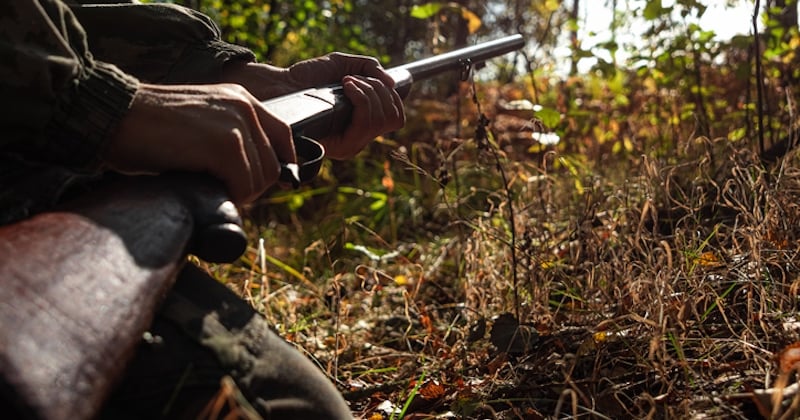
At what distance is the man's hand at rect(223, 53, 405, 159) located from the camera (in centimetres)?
265

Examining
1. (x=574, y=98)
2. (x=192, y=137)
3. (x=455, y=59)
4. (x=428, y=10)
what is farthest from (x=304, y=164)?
(x=574, y=98)

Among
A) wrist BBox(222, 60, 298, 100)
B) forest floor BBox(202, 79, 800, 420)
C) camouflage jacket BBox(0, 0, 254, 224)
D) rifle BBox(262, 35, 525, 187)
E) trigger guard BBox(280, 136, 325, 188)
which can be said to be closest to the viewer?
camouflage jacket BBox(0, 0, 254, 224)

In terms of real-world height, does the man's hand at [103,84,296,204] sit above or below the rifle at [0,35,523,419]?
above

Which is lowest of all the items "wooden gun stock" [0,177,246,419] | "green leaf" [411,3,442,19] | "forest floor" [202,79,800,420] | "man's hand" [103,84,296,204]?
"forest floor" [202,79,800,420]

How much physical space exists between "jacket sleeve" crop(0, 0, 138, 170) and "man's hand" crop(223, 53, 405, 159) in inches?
39.3

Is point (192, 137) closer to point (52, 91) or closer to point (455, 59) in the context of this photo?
point (52, 91)

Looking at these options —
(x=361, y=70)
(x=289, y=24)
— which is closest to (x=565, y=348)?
(x=361, y=70)

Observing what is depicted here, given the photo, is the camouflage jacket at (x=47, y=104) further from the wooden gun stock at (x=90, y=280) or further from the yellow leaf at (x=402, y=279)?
the yellow leaf at (x=402, y=279)

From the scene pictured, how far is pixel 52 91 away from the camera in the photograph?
61.1 inches

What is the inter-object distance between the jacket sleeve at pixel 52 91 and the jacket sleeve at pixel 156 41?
0.60 meters

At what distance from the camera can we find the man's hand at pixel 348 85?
2652mm

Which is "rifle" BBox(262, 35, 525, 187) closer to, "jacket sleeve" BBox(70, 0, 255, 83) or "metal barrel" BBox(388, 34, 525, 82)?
"metal barrel" BBox(388, 34, 525, 82)

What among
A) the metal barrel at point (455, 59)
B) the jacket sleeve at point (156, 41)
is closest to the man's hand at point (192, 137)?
the jacket sleeve at point (156, 41)

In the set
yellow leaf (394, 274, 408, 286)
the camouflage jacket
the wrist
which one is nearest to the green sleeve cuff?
the camouflage jacket
